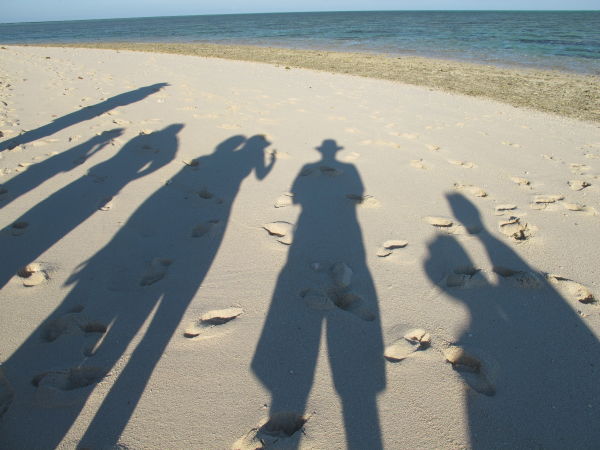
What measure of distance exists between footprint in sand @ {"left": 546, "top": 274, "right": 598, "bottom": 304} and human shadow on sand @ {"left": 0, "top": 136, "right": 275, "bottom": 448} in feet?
8.11

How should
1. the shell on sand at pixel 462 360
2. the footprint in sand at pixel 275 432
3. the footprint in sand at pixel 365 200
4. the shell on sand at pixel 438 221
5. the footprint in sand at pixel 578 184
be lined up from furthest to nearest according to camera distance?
1. the footprint in sand at pixel 578 184
2. the footprint in sand at pixel 365 200
3. the shell on sand at pixel 438 221
4. the shell on sand at pixel 462 360
5. the footprint in sand at pixel 275 432

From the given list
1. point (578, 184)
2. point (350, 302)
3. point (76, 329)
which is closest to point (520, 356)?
point (350, 302)

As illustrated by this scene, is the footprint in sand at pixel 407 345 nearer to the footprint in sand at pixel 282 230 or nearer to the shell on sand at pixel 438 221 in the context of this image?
the footprint in sand at pixel 282 230

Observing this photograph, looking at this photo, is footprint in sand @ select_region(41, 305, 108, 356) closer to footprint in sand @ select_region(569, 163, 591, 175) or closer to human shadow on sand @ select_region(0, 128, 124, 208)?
human shadow on sand @ select_region(0, 128, 124, 208)

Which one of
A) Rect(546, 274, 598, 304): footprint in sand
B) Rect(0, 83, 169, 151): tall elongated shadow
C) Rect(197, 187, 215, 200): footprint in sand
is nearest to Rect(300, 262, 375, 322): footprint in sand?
Rect(546, 274, 598, 304): footprint in sand

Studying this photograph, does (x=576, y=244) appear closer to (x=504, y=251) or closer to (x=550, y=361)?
(x=504, y=251)

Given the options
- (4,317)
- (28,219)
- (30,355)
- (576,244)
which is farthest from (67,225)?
(576,244)

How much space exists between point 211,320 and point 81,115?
5.48 metres

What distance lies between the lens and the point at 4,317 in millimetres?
2049

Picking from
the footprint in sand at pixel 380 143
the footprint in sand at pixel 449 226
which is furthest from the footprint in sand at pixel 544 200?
the footprint in sand at pixel 380 143

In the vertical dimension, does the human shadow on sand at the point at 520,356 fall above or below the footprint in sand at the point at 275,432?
above

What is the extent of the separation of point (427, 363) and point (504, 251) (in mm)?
A: 1362

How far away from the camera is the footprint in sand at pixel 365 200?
10.8ft

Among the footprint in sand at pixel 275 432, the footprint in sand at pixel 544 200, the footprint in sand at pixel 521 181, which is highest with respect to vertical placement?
the footprint in sand at pixel 521 181
